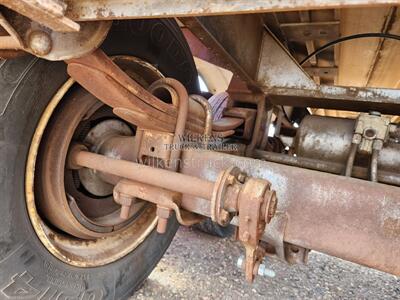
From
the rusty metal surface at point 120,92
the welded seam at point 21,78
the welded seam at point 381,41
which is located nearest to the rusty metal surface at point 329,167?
the rusty metal surface at point 120,92

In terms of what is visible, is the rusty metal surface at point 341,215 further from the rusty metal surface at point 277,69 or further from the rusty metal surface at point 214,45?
the rusty metal surface at point 277,69

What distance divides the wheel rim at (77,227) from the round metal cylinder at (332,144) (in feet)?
2.08

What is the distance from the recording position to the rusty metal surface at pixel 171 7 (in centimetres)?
52

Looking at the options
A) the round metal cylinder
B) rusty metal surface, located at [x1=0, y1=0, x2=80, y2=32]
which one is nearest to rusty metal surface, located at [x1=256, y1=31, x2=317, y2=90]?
the round metal cylinder

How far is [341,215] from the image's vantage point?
2.60ft

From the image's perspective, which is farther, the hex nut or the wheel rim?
the wheel rim

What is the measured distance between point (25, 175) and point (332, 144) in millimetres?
1067

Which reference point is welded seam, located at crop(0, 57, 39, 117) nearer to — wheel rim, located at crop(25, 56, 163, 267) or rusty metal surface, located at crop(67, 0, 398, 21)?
wheel rim, located at crop(25, 56, 163, 267)

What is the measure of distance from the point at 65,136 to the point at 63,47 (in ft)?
1.40

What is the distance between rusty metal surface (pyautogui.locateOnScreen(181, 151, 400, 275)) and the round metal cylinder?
1.37 ft

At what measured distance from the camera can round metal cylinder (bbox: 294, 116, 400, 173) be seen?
114 centimetres

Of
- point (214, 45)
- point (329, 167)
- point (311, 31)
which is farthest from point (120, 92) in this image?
point (311, 31)

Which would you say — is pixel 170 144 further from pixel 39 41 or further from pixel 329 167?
pixel 329 167

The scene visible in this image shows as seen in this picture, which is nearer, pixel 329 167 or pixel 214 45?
pixel 214 45
